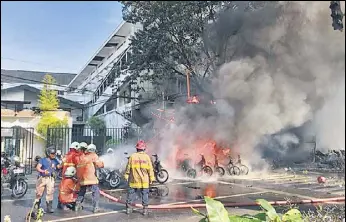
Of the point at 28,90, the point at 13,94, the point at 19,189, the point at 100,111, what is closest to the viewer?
the point at 13,94

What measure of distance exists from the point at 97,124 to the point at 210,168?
6.40 meters

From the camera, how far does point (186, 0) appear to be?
318 cm

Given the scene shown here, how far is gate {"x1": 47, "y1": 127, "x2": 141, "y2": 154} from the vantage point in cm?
568

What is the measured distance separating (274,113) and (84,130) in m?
4.84

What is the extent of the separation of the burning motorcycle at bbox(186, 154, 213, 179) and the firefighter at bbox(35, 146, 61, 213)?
549cm

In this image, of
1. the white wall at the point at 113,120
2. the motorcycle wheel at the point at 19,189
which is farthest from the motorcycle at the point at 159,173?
the motorcycle wheel at the point at 19,189

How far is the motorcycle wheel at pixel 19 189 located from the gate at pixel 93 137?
54.1 inches

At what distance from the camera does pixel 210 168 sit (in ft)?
36.6

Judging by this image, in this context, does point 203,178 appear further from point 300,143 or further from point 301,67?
point 301,67

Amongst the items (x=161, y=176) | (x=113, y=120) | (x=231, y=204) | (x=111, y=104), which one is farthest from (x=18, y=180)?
(x=231, y=204)

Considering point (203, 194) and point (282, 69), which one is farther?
point (203, 194)

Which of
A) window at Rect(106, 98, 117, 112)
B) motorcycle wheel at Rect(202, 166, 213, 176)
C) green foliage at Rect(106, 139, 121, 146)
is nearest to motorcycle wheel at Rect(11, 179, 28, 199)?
green foliage at Rect(106, 139, 121, 146)

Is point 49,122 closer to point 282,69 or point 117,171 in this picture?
point 117,171

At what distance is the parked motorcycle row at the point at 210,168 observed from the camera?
11.0 meters
